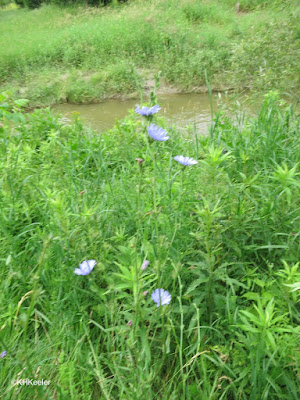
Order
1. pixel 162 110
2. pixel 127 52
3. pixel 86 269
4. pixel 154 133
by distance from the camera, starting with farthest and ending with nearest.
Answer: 1. pixel 127 52
2. pixel 162 110
3. pixel 86 269
4. pixel 154 133

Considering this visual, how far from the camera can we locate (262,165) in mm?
2070

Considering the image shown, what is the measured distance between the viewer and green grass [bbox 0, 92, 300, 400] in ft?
3.55

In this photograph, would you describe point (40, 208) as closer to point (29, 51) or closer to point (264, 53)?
point (264, 53)

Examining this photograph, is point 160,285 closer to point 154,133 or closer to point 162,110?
point 154,133

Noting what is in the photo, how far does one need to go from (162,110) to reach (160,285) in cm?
569

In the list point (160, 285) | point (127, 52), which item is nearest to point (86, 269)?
point (160, 285)

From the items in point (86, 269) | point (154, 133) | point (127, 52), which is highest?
point (154, 133)

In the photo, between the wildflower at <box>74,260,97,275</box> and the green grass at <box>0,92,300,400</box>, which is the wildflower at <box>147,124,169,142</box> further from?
the wildflower at <box>74,260,97,275</box>

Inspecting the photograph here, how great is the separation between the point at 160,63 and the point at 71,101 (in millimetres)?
2362

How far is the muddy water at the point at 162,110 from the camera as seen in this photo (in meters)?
5.86

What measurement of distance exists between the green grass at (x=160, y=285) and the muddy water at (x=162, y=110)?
3699 mm

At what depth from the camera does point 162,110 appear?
21.2 ft

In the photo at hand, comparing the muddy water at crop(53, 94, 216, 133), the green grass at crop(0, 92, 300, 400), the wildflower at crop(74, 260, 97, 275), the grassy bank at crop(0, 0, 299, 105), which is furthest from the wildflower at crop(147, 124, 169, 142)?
the grassy bank at crop(0, 0, 299, 105)

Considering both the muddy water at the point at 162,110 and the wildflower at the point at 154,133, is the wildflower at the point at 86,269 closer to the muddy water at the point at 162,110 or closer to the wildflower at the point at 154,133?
the wildflower at the point at 154,133
